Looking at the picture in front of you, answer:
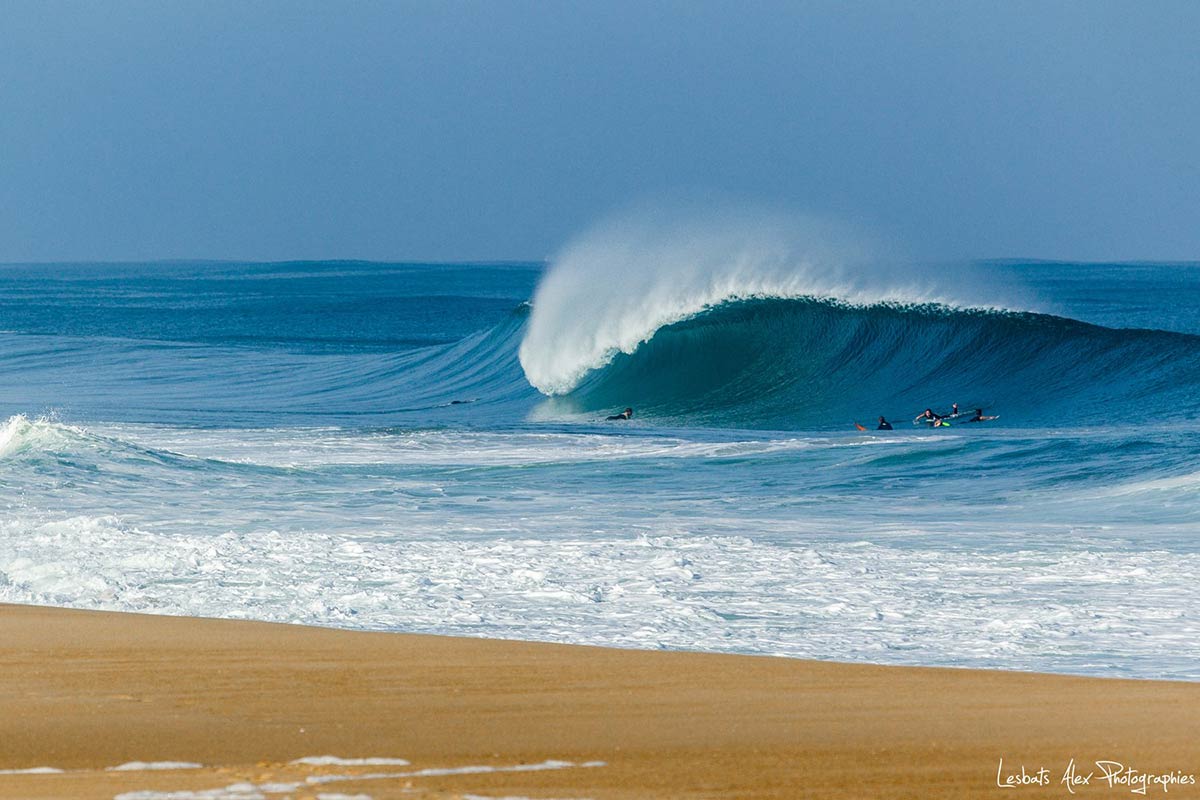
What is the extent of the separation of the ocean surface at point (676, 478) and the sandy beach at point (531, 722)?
686 millimetres

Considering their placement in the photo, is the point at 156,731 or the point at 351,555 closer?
the point at 156,731

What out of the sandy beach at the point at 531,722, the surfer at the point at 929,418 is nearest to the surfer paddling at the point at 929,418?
the surfer at the point at 929,418

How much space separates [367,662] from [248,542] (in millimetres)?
3197


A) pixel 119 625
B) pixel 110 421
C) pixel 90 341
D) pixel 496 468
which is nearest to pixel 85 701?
pixel 119 625

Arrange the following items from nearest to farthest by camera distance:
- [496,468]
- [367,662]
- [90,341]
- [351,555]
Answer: [367,662] < [351,555] < [496,468] < [90,341]

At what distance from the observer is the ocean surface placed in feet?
19.0

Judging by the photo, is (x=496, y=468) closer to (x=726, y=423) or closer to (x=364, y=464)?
(x=364, y=464)

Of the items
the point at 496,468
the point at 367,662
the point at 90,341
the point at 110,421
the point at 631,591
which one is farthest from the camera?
the point at 90,341

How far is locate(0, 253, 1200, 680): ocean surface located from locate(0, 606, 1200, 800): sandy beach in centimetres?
69

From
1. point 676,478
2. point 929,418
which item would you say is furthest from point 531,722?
point 929,418

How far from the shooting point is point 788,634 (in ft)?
17.4

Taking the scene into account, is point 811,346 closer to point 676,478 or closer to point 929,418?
point 929,418

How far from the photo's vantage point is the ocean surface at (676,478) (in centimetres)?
578

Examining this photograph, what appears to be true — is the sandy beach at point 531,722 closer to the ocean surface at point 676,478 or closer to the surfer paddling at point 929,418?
the ocean surface at point 676,478
